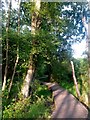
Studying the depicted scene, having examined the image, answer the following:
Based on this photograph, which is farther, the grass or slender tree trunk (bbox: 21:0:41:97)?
slender tree trunk (bbox: 21:0:41:97)

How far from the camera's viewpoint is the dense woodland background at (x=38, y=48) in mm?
1766

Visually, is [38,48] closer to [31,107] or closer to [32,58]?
[32,58]

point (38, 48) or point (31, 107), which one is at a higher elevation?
point (38, 48)

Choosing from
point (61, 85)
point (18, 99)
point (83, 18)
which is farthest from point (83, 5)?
point (18, 99)

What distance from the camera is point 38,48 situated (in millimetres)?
1792

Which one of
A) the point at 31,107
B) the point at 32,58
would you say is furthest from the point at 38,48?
the point at 31,107

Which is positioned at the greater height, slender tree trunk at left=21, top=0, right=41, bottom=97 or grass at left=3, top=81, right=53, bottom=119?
slender tree trunk at left=21, top=0, right=41, bottom=97

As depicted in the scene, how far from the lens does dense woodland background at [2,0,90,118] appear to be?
1.77 meters

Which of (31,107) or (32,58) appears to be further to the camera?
(32,58)

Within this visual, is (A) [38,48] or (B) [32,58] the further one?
(B) [32,58]

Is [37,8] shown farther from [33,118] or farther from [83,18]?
[33,118]

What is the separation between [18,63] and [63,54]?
38 centimetres

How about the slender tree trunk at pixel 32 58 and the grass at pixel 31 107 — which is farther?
the slender tree trunk at pixel 32 58

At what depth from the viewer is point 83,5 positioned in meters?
1.78
